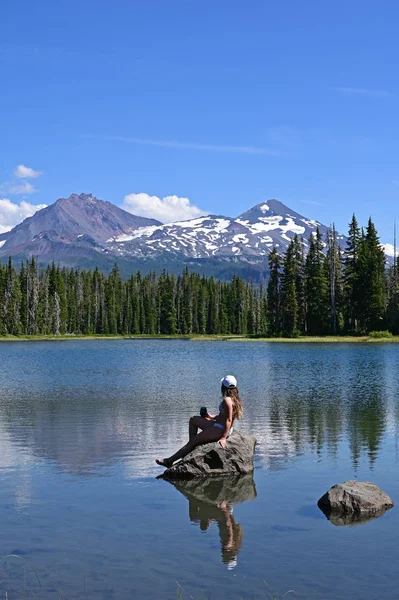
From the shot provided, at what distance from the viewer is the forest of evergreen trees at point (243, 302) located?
11650cm

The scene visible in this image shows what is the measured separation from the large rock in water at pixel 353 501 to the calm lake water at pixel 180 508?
31cm

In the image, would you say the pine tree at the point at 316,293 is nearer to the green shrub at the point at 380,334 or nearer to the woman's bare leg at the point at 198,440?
Answer: the green shrub at the point at 380,334

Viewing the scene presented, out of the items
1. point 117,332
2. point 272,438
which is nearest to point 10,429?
point 272,438

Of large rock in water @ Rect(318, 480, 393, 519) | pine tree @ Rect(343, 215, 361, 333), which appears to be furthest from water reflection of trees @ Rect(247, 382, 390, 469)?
pine tree @ Rect(343, 215, 361, 333)

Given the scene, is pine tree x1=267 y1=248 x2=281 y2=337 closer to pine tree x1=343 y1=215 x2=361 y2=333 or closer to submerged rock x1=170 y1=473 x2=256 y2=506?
pine tree x1=343 y1=215 x2=361 y2=333

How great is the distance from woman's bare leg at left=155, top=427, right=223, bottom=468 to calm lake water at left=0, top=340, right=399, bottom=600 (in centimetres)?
34

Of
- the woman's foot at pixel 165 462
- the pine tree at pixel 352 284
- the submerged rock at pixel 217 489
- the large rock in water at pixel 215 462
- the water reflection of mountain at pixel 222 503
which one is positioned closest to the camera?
the water reflection of mountain at pixel 222 503

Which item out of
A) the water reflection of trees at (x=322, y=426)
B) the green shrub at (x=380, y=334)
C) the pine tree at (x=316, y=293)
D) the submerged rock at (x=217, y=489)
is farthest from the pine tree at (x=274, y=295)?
the submerged rock at (x=217, y=489)

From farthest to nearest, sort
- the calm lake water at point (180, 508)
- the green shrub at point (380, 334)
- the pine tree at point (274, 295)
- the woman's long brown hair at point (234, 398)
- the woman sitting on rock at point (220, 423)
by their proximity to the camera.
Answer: the pine tree at point (274, 295)
the green shrub at point (380, 334)
the woman's long brown hair at point (234, 398)
the woman sitting on rock at point (220, 423)
the calm lake water at point (180, 508)

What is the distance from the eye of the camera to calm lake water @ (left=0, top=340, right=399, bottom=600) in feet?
35.4

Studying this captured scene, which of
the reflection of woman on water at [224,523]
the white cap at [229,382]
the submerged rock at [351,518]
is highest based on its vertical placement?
the white cap at [229,382]

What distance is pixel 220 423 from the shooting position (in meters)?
18.1

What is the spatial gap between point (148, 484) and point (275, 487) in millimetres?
2937

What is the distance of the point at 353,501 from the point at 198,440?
16.4 feet
